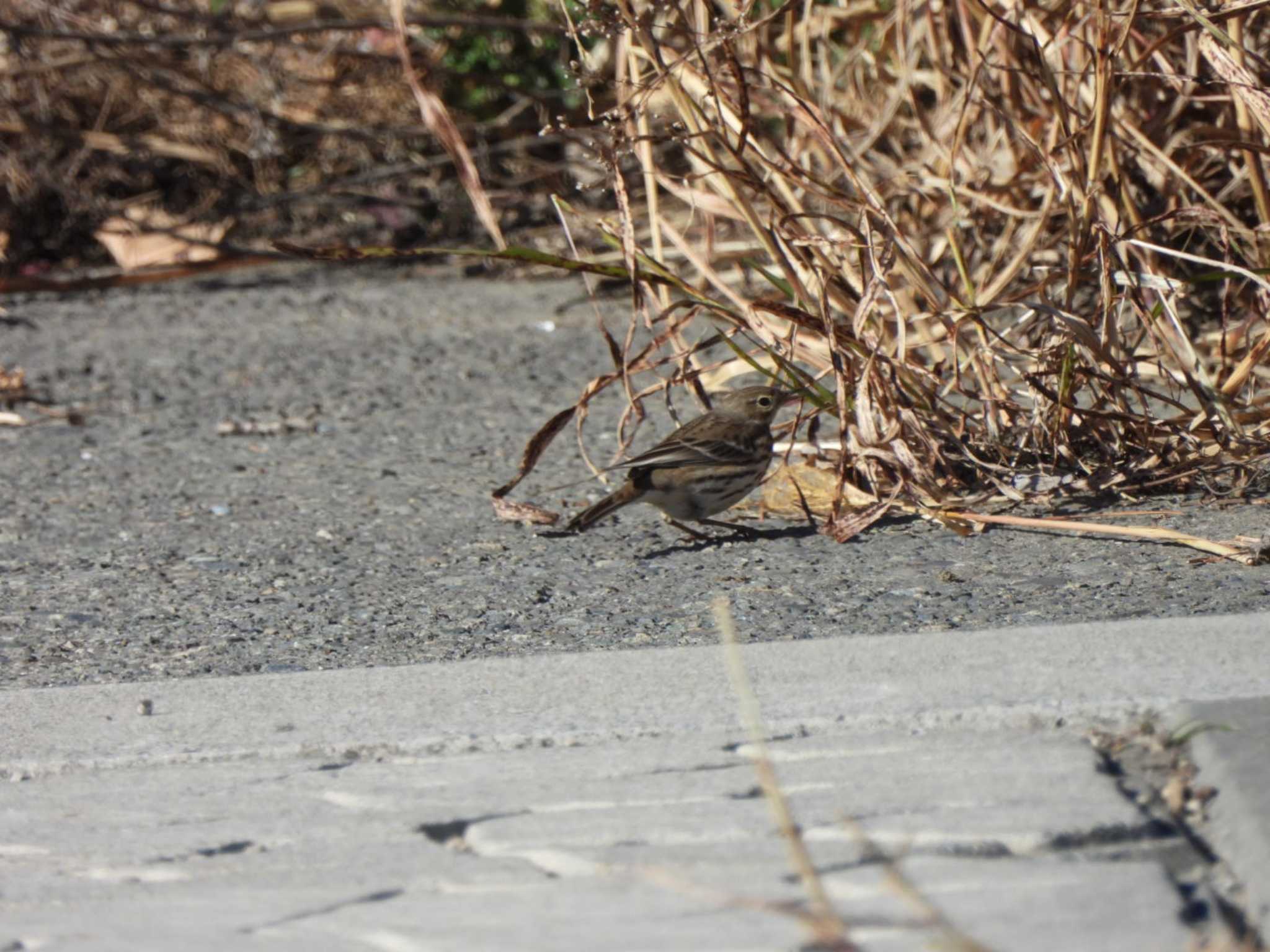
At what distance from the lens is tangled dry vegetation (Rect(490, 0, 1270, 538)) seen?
13.6 feet

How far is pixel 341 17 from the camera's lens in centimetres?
990

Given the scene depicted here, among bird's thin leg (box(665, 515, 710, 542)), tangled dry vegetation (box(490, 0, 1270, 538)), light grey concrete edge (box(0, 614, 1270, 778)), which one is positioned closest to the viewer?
light grey concrete edge (box(0, 614, 1270, 778))

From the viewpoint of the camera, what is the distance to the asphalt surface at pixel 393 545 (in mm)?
3617

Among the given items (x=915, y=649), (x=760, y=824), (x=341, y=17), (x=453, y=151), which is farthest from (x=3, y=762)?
(x=341, y=17)

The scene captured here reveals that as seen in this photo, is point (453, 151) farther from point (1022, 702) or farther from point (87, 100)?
point (87, 100)

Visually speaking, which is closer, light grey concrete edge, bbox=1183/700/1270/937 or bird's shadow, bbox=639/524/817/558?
light grey concrete edge, bbox=1183/700/1270/937

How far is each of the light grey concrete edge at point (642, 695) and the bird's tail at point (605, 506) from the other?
1.24 m

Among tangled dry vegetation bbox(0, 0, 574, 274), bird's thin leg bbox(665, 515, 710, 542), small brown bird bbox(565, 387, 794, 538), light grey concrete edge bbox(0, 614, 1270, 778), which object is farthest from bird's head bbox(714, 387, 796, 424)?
tangled dry vegetation bbox(0, 0, 574, 274)

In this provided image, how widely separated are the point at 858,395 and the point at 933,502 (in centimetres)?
→ 36

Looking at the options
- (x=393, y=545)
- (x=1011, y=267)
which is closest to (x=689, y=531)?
(x=393, y=545)

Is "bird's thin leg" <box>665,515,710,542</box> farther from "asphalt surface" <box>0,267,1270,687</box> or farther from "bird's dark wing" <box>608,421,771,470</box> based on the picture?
"bird's dark wing" <box>608,421,771,470</box>

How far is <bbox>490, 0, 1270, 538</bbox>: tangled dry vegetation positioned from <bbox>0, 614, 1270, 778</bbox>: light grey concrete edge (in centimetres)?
110

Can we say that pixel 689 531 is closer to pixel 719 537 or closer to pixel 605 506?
pixel 719 537

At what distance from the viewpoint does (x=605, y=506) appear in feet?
14.9
